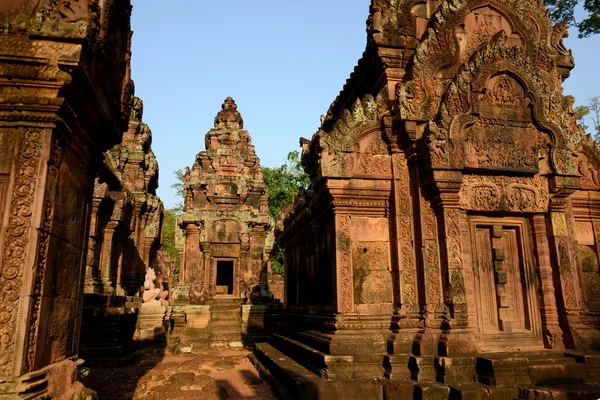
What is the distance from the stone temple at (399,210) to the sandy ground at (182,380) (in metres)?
0.47

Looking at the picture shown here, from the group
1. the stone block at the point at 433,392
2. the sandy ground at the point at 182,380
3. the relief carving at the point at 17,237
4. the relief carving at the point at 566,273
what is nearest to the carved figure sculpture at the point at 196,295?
the sandy ground at the point at 182,380

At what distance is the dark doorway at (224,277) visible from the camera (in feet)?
79.9

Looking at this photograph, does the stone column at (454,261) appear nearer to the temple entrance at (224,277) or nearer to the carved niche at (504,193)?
the carved niche at (504,193)

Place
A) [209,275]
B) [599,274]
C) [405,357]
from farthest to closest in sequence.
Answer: [209,275]
[599,274]
[405,357]

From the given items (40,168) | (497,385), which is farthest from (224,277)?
(40,168)

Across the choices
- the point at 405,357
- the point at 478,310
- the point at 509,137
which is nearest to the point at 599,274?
the point at 478,310

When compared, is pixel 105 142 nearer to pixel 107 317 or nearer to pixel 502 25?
pixel 502 25

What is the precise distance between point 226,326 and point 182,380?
8443mm

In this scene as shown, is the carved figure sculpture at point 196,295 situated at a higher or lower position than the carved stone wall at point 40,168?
lower

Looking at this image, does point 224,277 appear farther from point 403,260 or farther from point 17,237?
point 17,237

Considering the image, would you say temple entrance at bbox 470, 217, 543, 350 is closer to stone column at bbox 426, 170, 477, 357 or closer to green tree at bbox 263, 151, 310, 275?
stone column at bbox 426, 170, 477, 357

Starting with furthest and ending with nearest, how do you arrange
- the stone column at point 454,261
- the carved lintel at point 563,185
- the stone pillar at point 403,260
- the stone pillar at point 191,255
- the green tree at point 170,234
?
the green tree at point 170,234 → the stone pillar at point 191,255 → the carved lintel at point 563,185 → the stone pillar at point 403,260 → the stone column at point 454,261

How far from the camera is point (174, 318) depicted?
15438 mm

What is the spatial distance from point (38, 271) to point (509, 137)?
6824mm
